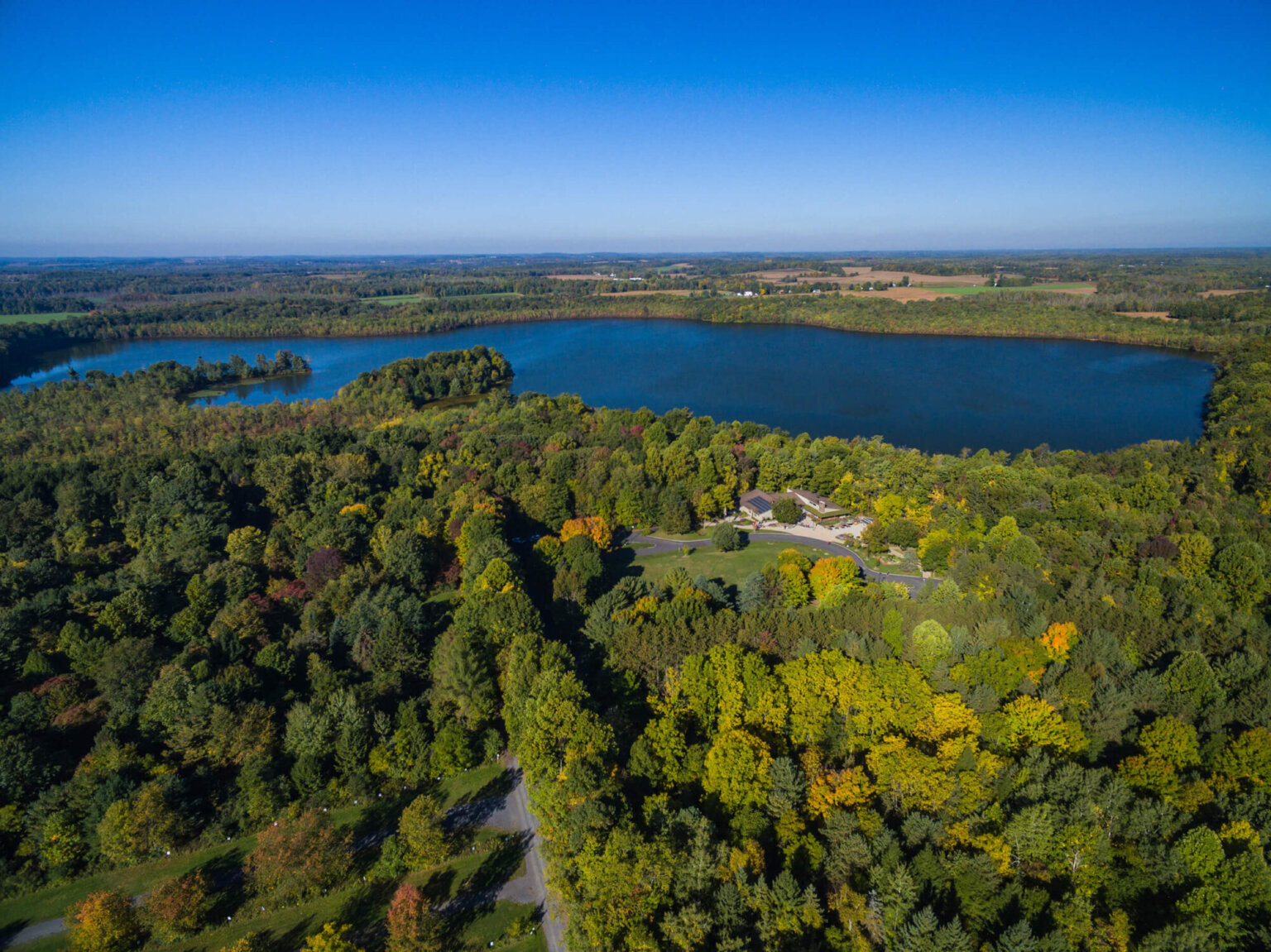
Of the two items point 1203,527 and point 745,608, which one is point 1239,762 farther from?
point 1203,527

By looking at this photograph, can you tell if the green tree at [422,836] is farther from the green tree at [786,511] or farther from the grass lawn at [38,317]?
the grass lawn at [38,317]

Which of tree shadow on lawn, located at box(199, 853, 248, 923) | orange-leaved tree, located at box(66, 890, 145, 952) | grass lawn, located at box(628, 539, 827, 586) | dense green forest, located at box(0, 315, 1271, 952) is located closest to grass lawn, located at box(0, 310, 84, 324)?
dense green forest, located at box(0, 315, 1271, 952)

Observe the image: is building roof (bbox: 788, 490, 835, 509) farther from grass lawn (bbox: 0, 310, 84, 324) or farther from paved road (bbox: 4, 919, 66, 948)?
grass lawn (bbox: 0, 310, 84, 324)

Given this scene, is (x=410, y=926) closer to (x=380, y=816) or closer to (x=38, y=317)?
(x=380, y=816)

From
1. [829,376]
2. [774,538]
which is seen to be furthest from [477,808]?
[829,376]

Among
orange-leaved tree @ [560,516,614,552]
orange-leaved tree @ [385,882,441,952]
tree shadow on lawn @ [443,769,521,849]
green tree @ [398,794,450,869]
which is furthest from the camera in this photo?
orange-leaved tree @ [560,516,614,552]

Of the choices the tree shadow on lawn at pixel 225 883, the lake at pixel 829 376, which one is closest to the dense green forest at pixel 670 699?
the tree shadow on lawn at pixel 225 883

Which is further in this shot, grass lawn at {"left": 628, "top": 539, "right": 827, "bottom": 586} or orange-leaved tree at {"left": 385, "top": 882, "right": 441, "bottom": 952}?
grass lawn at {"left": 628, "top": 539, "right": 827, "bottom": 586}
